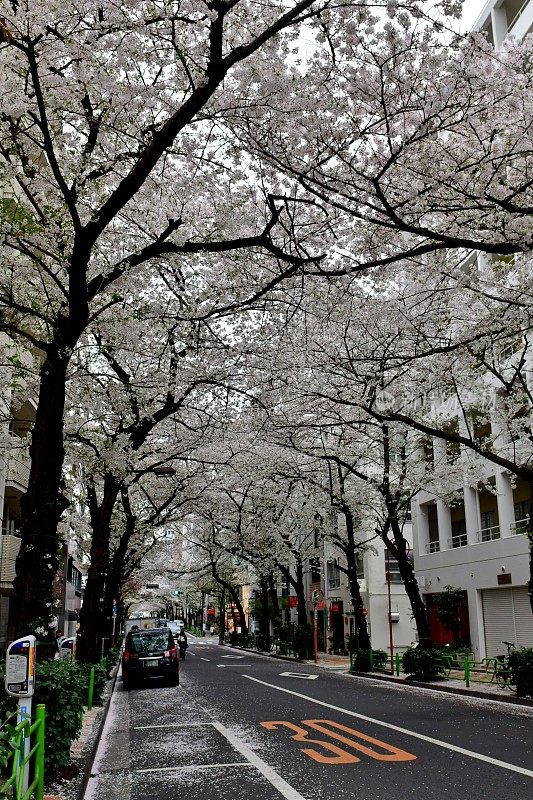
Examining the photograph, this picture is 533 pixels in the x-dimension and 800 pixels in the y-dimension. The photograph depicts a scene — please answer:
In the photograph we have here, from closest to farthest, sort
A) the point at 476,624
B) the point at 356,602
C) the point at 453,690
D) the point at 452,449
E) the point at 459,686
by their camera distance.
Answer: the point at 453,690, the point at 459,686, the point at 356,602, the point at 452,449, the point at 476,624

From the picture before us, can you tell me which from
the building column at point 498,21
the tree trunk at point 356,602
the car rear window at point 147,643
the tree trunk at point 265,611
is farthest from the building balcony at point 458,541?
the building column at point 498,21

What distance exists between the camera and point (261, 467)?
28938mm

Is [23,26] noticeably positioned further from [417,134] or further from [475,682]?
[475,682]

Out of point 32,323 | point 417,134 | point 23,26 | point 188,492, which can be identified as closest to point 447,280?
point 417,134

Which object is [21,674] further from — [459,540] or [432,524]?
[432,524]

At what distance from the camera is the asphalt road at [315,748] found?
7984 mm

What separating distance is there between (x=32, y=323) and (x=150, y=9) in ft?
22.8

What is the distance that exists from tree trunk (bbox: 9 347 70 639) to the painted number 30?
3995mm

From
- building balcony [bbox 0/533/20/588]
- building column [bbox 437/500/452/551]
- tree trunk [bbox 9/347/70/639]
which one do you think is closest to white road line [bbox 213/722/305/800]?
tree trunk [bbox 9/347/70/639]

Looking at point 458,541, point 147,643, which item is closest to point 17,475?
point 147,643

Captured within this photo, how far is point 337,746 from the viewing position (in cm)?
1045

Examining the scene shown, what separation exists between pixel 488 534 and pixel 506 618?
12.9 ft

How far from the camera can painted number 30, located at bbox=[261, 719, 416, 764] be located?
9523 millimetres

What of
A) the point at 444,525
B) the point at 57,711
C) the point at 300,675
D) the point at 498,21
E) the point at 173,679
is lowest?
the point at 300,675
